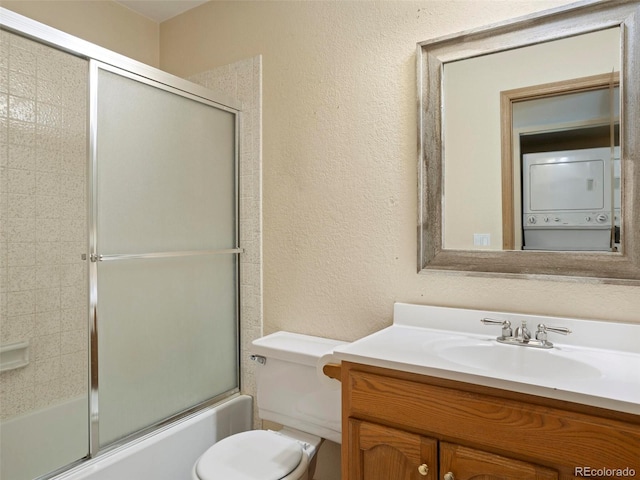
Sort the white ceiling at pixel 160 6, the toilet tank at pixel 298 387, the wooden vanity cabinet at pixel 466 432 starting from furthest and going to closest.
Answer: the white ceiling at pixel 160 6
the toilet tank at pixel 298 387
the wooden vanity cabinet at pixel 466 432

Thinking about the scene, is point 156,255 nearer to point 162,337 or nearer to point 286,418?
point 162,337

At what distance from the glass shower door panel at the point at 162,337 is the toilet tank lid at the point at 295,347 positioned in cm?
31

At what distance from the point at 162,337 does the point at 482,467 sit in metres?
1.29

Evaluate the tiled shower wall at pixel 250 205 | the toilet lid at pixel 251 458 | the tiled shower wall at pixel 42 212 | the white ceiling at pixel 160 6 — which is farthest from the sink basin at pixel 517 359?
the white ceiling at pixel 160 6

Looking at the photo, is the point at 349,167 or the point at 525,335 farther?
the point at 349,167

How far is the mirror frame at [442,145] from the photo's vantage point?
1.28m

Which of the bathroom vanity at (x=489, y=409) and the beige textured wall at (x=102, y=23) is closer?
the bathroom vanity at (x=489, y=409)

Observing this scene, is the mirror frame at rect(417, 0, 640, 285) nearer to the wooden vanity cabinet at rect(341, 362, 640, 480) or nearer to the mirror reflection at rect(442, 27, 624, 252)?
the mirror reflection at rect(442, 27, 624, 252)

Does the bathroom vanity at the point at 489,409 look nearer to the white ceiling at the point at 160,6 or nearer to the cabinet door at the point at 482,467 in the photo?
the cabinet door at the point at 482,467

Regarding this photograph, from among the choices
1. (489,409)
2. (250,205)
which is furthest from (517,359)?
(250,205)

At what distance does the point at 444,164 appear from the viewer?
62.1 inches

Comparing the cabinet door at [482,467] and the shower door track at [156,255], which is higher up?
the shower door track at [156,255]

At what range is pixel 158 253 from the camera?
5.63 ft

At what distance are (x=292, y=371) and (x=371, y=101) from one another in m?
1.13
